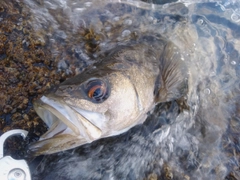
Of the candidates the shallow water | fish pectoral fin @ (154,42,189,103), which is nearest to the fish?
fish pectoral fin @ (154,42,189,103)

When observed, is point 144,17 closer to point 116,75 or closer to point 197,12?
point 197,12

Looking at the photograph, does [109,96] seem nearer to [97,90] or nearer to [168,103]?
[97,90]

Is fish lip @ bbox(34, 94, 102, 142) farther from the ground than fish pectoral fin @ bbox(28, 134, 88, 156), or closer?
farther from the ground

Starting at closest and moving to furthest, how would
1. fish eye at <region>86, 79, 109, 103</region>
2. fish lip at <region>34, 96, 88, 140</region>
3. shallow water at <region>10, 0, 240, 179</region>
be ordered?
fish lip at <region>34, 96, 88, 140</region>
fish eye at <region>86, 79, 109, 103</region>
shallow water at <region>10, 0, 240, 179</region>

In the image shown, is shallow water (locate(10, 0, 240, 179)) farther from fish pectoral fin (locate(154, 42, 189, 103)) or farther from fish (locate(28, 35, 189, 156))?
fish (locate(28, 35, 189, 156))

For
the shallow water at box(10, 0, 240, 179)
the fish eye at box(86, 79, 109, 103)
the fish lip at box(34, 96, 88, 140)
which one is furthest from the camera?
the shallow water at box(10, 0, 240, 179)

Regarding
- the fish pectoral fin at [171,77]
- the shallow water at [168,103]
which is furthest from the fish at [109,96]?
the shallow water at [168,103]

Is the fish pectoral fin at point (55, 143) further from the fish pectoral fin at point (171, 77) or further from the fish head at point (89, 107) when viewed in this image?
the fish pectoral fin at point (171, 77)

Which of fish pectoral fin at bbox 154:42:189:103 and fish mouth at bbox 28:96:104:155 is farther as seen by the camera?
fish pectoral fin at bbox 154:42:189:103
